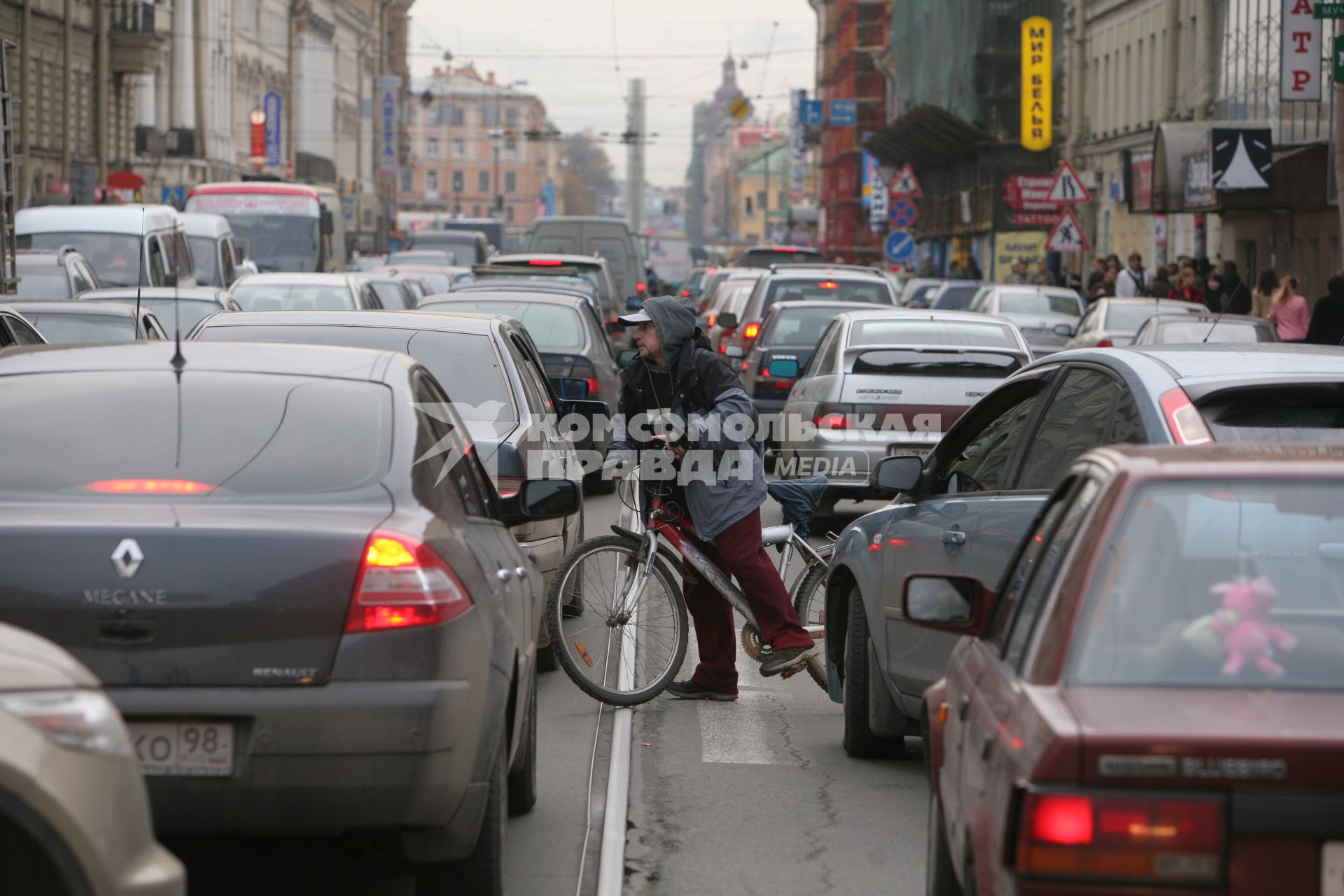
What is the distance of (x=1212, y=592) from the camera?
383 cm

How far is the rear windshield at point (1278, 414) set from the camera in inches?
223

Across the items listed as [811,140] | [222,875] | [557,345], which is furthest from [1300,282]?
[811,140]

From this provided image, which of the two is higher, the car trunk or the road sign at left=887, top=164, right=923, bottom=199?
the road sign at left=887, top=164, right=923, bottom=199

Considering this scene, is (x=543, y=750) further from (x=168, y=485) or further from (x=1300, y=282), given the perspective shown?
(x=1300, y=282)

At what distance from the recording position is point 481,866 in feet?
17.4

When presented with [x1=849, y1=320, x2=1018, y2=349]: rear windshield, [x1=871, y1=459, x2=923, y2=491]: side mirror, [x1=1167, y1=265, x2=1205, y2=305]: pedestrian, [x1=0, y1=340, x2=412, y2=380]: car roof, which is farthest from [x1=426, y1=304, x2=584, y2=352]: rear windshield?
[x1=1167, y1=265, x2=1205, y2=305]: pedestrian

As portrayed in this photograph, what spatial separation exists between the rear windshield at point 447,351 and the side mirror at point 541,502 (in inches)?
101

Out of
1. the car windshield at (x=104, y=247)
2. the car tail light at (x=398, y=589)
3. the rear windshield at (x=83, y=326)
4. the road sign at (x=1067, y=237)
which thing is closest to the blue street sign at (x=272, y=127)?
the road sign at (x=1067, y=237)

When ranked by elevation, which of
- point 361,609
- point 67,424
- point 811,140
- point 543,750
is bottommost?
point 543,750

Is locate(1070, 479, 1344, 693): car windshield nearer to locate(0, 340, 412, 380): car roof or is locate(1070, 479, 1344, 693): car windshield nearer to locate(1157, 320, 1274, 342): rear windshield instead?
locate(0, 340, 412, 380): car roof

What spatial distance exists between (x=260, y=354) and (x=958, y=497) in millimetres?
2404

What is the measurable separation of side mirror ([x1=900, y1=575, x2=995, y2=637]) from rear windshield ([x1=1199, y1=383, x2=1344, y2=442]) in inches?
46.3

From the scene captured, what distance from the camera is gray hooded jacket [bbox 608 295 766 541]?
8.53 metres

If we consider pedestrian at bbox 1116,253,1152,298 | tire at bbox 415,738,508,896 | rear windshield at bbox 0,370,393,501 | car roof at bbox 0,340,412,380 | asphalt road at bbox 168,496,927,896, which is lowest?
asphalt road at bbox 168,496,927,896
